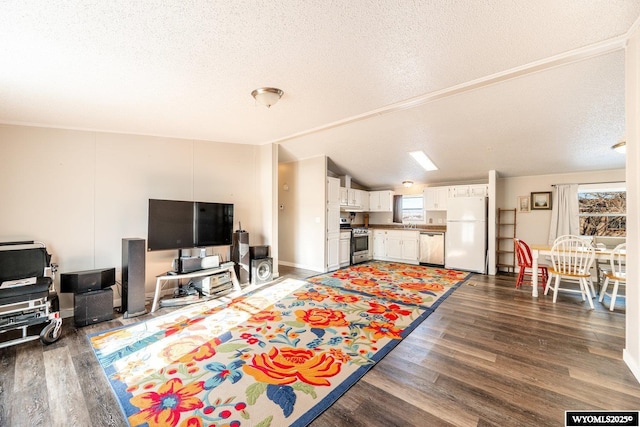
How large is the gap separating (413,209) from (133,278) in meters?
6.45

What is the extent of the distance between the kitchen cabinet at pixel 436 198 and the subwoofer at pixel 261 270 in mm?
4322

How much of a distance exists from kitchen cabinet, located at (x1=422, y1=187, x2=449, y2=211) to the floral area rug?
120 inches

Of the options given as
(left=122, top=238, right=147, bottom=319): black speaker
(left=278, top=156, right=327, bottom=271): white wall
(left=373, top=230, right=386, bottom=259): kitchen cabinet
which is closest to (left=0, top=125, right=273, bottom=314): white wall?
(left=122, top=238, right=147, bottom=319): black speaker

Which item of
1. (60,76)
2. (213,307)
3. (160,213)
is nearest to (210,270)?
(213,307)

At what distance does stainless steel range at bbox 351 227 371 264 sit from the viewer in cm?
647

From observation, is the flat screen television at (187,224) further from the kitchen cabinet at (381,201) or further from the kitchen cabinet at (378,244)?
the kitchen cabinet at (381,201)

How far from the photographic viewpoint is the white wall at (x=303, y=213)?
219 inches

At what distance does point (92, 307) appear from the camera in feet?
9.55

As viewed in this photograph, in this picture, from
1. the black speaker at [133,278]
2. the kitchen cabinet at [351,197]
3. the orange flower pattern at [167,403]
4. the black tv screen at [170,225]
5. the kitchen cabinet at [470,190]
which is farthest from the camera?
the kitchen cabinet at [351,197]

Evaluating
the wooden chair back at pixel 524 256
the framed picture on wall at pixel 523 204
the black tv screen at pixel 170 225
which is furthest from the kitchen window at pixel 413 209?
the black tv screen at pixel 170 225

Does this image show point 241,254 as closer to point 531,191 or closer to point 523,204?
point 523,204

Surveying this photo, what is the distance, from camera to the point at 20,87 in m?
2.31

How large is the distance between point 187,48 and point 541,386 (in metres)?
3.64

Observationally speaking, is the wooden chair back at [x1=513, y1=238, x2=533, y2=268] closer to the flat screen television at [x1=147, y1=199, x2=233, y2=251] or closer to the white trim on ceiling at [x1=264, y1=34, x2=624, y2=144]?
the white trim on ceiling at [x1=264, y1=34, x2=624, y2=144]
